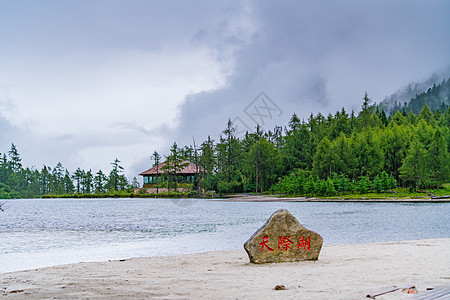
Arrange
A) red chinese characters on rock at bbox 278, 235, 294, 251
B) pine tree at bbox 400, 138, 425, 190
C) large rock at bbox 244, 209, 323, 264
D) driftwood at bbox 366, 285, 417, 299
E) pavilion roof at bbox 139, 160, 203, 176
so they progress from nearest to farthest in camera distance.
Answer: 1. driftwood at bbox 366, 285, 417, 299
2. large rock at bbox 244, 209, 323, 264
3. red chinese characters on rock at bbox 278, 235, 294, 251
4. pine tree at bbox 400, 138, 425, 190
5. pavilion roof at bbox 139, 160, 203, 176

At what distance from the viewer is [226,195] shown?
70.8m

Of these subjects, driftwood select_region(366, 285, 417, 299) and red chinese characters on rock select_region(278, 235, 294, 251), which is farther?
red chinese characters on rock select_region(278, 235, 294, 251)

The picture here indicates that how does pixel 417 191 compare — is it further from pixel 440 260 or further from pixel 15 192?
pixel 15 192

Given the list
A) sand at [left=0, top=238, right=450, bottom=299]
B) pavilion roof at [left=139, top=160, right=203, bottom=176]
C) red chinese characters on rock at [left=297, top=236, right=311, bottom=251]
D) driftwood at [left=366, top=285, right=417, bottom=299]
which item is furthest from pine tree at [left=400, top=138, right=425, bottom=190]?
driftwood at [left=366, top=285, right=417, bottom=299]

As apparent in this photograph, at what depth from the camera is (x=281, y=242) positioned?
8.66 m

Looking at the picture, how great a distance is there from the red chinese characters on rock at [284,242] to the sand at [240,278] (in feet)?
1.37

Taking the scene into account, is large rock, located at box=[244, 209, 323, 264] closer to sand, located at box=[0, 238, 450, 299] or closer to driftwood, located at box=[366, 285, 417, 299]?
sand, located at box=[0, 238, 450, 299]

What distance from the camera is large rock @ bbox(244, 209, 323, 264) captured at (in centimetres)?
856

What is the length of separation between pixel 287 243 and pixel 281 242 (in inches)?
5.6

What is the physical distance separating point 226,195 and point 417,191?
106ft

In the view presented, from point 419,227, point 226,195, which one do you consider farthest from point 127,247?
point 226,195

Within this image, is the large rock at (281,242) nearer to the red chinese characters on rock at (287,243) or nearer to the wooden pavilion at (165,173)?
the red chinese characters on rock at (287,243)

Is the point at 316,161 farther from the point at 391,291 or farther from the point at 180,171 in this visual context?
the point at 391,291

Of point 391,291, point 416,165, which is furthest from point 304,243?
point 416,165
